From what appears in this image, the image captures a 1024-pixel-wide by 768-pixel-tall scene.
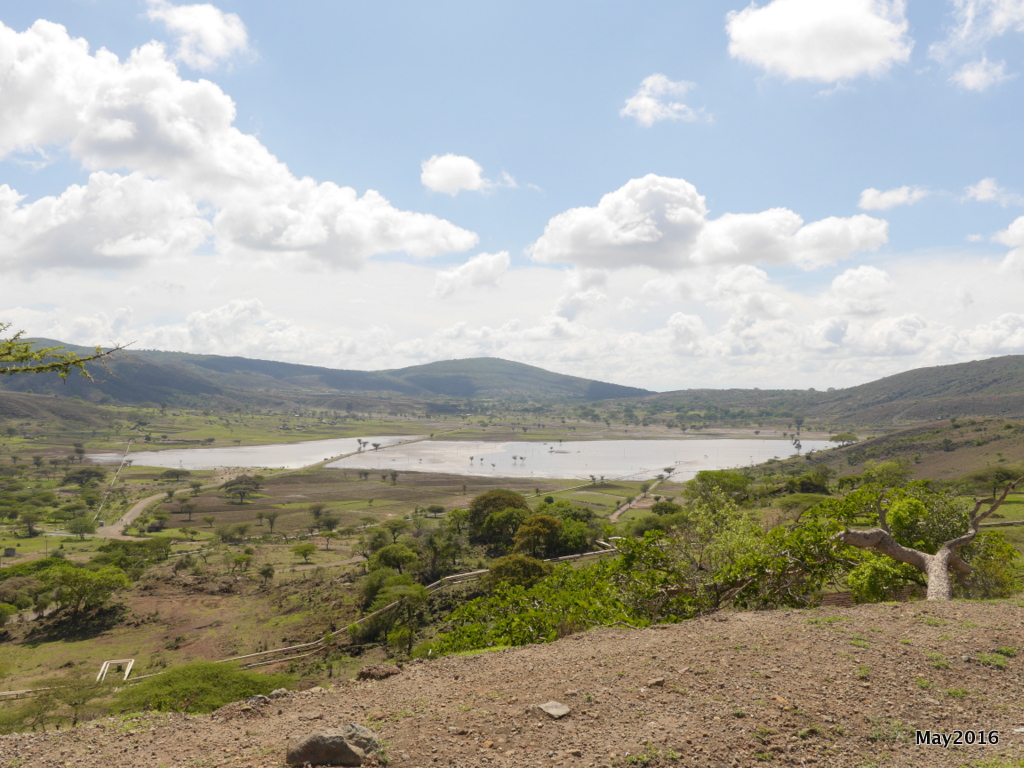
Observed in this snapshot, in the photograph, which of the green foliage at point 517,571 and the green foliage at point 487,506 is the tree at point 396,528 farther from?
the green foliage at point 517,571

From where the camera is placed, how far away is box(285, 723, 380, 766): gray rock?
6.52m

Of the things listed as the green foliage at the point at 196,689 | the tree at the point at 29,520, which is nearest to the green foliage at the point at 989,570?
the green foliage at the point at 196,689

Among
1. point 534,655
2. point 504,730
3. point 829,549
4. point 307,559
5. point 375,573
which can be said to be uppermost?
point 829,549

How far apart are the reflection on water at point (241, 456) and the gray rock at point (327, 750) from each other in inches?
5624

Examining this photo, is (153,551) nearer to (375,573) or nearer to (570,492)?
(375,573)

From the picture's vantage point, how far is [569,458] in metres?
162

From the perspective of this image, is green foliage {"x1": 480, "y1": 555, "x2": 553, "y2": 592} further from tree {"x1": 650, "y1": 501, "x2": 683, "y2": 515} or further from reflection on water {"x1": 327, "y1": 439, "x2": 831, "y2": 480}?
reflection on water {"x1": 327, "y1": 439, "x2": 831, "y2": 480}

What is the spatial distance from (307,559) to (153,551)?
1810 centimetres

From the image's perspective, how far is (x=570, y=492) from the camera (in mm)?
98312

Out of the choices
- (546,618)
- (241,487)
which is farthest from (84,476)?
(546,618)

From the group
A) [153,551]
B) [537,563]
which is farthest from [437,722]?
[153,551]

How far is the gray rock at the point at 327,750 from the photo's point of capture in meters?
6.52

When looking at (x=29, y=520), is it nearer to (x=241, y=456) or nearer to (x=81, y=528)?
(x=81, y=528)

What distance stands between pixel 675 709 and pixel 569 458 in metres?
156
